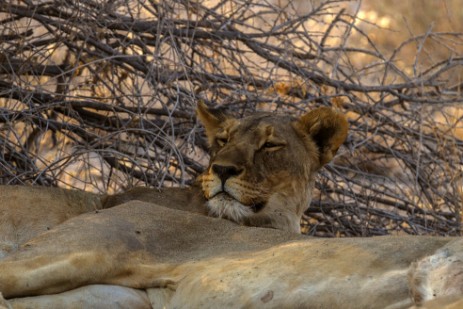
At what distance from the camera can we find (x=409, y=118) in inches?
Answer: 211

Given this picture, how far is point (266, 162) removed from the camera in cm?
401

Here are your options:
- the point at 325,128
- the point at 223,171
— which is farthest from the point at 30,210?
the point at 325,128

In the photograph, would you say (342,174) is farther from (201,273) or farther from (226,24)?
(201,273)

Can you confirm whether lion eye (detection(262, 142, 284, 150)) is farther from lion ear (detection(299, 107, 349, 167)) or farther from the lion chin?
the lion chin

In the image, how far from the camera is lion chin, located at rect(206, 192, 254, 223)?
376cm

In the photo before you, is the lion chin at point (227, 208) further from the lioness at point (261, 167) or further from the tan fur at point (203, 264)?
the tan fur at point (203, 264)

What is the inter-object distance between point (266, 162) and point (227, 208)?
1.12 feet

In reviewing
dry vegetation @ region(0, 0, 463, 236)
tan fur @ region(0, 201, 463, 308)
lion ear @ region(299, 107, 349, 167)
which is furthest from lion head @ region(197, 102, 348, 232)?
dry vegetation @ region(0, 0, 463, 236)

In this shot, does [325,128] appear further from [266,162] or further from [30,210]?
[30,210]

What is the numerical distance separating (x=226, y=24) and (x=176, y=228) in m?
1.86

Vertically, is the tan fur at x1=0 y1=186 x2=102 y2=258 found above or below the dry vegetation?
below

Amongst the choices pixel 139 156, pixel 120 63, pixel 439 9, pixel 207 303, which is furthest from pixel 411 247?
pixel 439 9

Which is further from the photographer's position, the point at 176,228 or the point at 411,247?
the point at 176,228

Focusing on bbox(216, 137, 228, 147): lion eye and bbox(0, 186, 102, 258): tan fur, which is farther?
bbox(216, 137, 228, 147): lion eye
